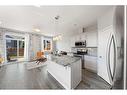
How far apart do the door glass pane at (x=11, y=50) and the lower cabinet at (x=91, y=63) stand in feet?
15.9

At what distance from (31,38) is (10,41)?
1556 mm

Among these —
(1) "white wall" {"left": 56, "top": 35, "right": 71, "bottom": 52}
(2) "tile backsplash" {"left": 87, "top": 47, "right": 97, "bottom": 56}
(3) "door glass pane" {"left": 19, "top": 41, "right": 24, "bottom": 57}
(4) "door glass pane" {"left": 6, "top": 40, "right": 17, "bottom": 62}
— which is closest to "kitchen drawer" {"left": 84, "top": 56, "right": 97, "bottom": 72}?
(2) "tile backsplash" {"left": 87, "top": 47, "right": 97, "bottom": 56}

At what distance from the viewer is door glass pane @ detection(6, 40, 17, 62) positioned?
5518mm

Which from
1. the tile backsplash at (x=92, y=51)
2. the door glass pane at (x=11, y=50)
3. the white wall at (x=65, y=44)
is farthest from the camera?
the white wall at (x=65, y=44)

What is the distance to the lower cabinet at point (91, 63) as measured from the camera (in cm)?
391

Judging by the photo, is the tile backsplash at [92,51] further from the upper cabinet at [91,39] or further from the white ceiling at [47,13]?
the white ceiling at [47,13]

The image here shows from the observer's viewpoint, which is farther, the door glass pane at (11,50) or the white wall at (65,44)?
the white wall at (65,44)

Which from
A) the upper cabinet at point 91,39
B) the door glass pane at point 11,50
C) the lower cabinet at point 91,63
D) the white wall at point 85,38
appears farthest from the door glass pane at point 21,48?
the upper cabinet at point 91,39

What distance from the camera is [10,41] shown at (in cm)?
567

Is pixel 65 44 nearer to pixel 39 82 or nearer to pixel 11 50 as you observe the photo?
pixel 11 50

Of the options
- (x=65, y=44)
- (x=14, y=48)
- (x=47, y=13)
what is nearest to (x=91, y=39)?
(x=47, y=13)

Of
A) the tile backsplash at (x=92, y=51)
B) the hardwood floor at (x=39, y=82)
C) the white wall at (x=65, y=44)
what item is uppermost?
the white wall at (x=65, y=44)

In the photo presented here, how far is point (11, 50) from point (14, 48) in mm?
233

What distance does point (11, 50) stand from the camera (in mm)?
5664
